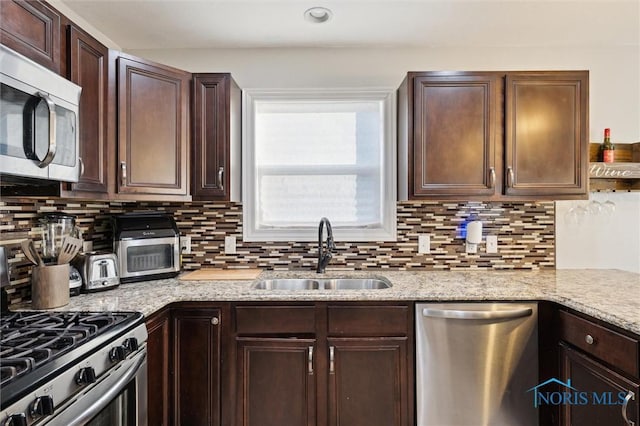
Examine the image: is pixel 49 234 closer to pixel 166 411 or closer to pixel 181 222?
pixel 181 222

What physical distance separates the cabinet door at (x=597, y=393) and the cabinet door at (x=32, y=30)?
2.60 m

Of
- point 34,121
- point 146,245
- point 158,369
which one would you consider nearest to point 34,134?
point 34,121

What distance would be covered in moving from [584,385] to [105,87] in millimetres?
2660

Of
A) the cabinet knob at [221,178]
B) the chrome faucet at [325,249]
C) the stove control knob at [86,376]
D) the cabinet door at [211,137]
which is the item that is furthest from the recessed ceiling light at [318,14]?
the stove control knob at [86,376]

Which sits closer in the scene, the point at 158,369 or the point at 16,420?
the point at 16,420

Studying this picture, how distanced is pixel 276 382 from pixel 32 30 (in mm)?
1879

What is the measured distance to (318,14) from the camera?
80.3 inches

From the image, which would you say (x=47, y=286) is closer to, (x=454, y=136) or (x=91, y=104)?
(x=91, y=104)

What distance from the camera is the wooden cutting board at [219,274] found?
2.16 m

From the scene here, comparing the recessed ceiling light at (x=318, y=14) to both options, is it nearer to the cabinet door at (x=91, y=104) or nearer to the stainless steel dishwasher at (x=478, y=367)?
the cabinet door at (x=91, y=104)

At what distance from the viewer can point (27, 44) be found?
132 cm

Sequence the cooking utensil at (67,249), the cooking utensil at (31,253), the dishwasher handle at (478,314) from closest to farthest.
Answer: the cooking utensil at (31,253) → the cooking utensil at (67,249) → the dishwasher handle at (478,314)

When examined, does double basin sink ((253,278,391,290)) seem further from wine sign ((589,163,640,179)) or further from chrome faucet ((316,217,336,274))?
wine sign ((589,163,640,179))

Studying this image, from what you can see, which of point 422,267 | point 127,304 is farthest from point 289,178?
point 127,304
